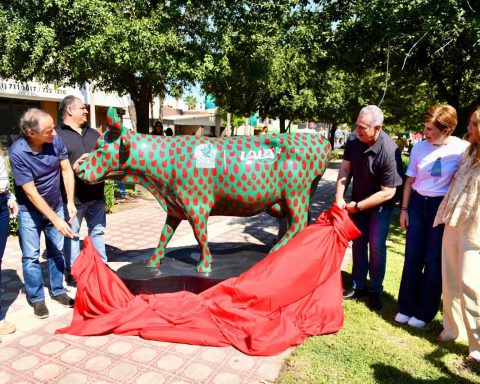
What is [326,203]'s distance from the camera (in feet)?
34.2

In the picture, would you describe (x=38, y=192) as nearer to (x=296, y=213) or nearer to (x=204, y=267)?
(x=204, y=267)

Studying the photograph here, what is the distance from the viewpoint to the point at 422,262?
12.1 feet

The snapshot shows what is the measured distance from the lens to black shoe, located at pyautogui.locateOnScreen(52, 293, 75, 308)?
4.00 metres

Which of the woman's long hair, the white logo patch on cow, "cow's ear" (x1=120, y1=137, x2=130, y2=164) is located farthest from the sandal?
"cow's ear" (x1=120, y1=137, x2=130, y2=164)

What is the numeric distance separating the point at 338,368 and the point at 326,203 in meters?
7.67

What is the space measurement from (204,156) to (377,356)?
2.26m

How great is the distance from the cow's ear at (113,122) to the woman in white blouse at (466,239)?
2.84m

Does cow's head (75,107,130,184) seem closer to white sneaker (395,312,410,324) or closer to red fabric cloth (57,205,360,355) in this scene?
red fabric cloth (57,205,360,355)

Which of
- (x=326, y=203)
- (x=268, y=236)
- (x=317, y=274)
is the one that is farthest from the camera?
(x=326, y=203)

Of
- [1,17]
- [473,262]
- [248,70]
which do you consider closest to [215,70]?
[248,70]

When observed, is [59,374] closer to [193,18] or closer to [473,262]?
[473,262]

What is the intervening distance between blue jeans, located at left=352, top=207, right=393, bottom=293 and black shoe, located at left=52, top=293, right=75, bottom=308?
9.89ft

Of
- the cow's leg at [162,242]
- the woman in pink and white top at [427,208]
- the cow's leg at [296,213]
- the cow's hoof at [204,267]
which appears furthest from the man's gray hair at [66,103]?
the woman in pink and white top at [427,208]

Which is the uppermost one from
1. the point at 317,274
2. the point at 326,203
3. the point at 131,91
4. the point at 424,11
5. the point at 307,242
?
the point at 424,11
